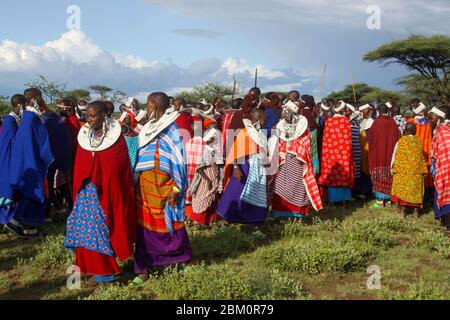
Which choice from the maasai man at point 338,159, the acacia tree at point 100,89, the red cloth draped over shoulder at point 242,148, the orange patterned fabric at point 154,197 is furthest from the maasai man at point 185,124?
the acacia tree at point 100,89

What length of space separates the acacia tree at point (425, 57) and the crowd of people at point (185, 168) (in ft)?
73.6

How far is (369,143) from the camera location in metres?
9.77

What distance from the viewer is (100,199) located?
5230 mm

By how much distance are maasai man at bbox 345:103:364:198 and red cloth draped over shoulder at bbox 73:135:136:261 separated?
582 centimetres

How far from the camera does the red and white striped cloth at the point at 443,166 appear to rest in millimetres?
7488

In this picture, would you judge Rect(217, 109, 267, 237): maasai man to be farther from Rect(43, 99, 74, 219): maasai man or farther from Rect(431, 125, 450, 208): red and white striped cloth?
Rect(43, 99, 74, 219): maasai man

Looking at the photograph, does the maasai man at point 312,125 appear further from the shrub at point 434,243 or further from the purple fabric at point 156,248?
the purple fabric at point 156,248

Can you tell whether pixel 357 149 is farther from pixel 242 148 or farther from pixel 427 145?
pixel 242 148

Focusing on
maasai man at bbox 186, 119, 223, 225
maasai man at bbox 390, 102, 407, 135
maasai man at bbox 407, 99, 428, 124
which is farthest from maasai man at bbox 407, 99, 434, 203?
maasai man at bbox 186, 119, 223, 225

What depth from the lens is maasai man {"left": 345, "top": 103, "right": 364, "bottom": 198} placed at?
9969 mm

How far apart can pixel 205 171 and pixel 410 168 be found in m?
3.49

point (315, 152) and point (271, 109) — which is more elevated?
point (271, 109)

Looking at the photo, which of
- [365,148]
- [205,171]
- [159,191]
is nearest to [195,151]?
[205,171]
